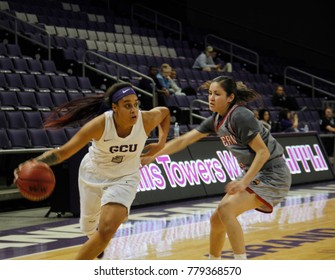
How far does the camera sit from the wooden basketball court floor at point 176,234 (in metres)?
8.64

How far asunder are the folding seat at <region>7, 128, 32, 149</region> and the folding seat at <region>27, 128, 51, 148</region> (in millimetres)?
75

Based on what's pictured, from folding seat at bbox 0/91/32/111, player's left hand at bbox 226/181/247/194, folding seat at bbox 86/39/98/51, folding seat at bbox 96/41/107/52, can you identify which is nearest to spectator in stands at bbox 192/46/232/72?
folding seat at bbox 96/41/107/52

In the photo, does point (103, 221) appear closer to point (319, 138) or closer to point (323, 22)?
Answer: point (319, 138)

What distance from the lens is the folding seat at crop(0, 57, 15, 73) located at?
52.6 feet

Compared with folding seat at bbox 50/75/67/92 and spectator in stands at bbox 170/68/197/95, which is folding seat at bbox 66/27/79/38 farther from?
folding seat at bbox 50/75/67/92

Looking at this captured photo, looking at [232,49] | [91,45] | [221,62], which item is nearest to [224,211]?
[91,45]

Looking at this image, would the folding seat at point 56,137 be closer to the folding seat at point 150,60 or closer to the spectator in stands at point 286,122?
the spectator in stands at point 286,122

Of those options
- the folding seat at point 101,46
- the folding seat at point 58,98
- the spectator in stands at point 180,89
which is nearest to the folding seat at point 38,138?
the folding seat at point 58,98

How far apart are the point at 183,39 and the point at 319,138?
8602mm

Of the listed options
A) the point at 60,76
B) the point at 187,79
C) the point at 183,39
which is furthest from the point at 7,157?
the point at 183,39

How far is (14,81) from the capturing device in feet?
51.0

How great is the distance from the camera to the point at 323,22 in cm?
2722

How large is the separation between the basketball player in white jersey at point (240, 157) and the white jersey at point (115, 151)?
13.5 inches

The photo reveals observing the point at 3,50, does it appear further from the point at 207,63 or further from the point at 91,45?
the point at 207,63
